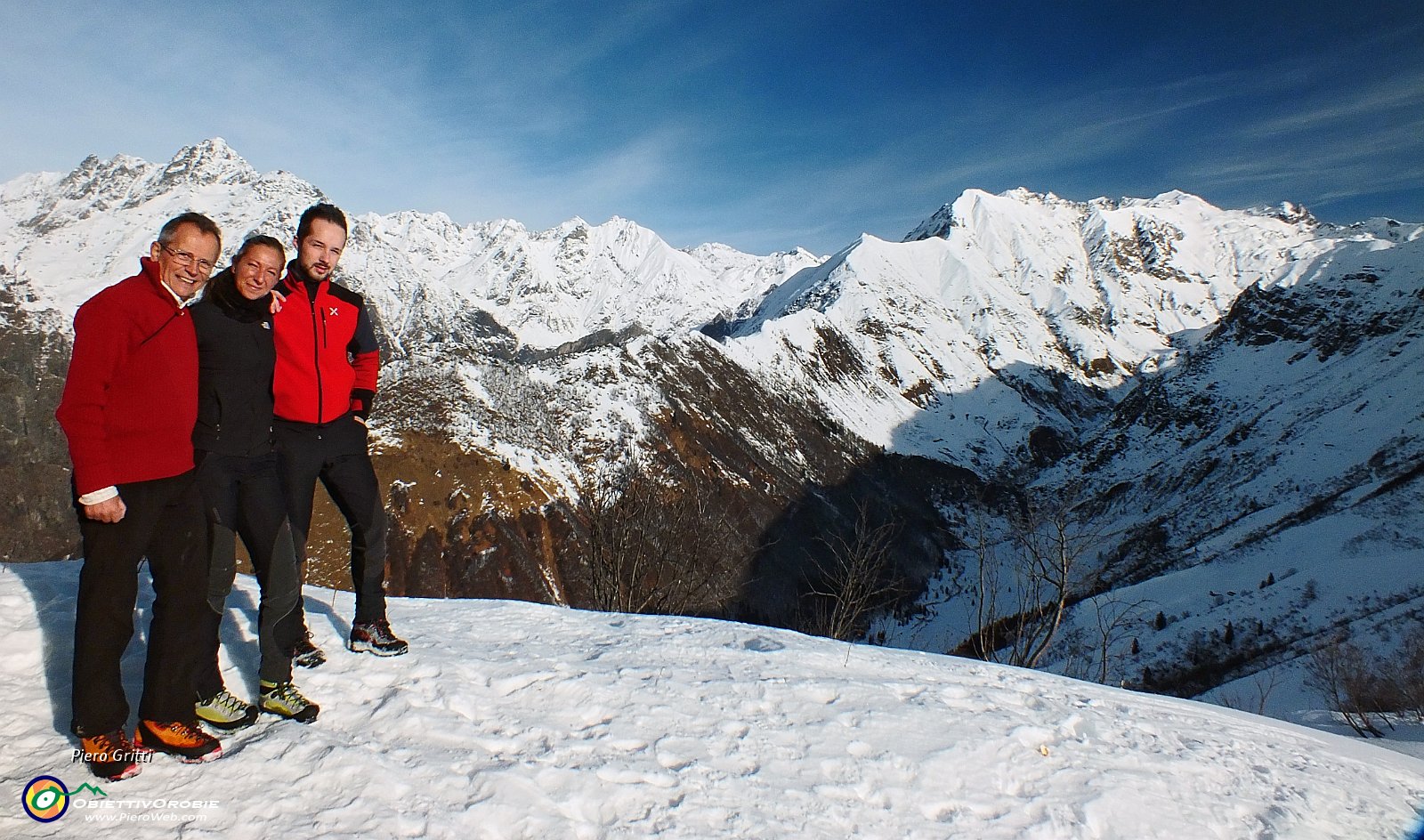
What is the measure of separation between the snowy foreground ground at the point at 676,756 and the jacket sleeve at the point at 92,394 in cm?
161

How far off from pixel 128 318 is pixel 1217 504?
10850 centimetres

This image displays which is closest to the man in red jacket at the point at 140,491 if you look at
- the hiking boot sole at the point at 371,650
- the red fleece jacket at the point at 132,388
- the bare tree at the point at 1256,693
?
the red fleece jacket at the point at 132,388

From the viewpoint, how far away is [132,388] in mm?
3639

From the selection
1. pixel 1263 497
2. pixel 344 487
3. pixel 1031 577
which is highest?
pixel 344 487

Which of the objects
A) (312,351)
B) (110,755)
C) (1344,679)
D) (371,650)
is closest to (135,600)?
(110,755)

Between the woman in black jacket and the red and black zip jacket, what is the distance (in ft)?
0.69

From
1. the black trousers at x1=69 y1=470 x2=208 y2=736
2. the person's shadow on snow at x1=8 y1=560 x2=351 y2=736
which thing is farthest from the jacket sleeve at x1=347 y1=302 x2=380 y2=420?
the person's shadow on snow at x1=8 y1=560 x2=351 y2=736

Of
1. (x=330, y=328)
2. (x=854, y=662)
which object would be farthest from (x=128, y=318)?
(x=854, y=662)

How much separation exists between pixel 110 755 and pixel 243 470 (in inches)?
66.6

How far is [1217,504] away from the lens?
85438 millimetres

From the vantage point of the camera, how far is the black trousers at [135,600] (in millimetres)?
3566

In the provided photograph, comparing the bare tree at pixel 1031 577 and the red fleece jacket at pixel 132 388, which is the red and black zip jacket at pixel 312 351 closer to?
the red fleece jacket at pixel 132 388

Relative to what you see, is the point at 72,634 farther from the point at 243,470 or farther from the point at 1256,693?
the point at 1256,693

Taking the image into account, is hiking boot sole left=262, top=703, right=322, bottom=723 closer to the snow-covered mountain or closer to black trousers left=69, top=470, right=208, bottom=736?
black trousers left=69, top=470, right=208, bottom=736
